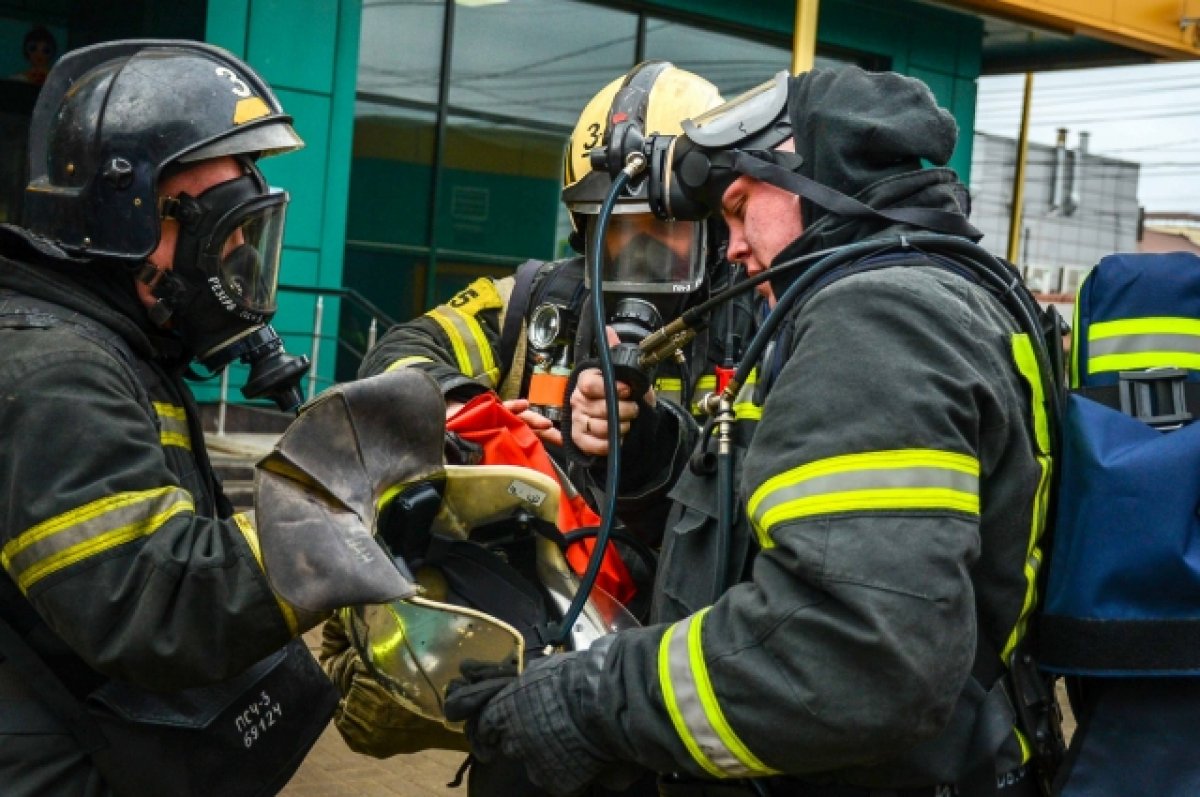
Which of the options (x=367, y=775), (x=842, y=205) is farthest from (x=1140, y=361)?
(x=367, y=775)

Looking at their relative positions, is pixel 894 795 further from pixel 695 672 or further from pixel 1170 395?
pixel 1170 395

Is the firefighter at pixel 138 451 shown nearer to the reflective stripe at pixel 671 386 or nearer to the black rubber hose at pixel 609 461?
the black rubber hose at pixel 609 461

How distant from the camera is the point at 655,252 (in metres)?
3.68

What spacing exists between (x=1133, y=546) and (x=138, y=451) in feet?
5.17

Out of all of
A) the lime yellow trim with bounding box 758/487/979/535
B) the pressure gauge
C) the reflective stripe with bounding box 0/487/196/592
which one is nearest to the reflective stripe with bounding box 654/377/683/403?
the pressure gauge

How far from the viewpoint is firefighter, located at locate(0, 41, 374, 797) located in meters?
2.36

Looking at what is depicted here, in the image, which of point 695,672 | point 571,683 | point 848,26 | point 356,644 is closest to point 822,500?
point 695,672

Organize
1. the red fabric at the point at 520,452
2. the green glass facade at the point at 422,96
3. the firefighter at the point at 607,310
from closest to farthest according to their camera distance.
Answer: the red fabric at the point at 520,452 < the firefighter at the point at 607,310 < the green glass facade at the point at 422,96

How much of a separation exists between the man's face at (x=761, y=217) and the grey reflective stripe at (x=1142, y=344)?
53 centimetres

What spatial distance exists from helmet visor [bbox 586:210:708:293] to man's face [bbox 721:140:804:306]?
3.55 ft

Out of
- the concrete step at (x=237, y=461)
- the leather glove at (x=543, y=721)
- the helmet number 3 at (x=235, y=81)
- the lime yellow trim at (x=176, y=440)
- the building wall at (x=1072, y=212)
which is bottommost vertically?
the concrete step at (x=237, y=461)

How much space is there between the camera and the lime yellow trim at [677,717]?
2115mm

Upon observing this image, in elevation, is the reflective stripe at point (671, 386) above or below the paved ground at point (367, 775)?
above

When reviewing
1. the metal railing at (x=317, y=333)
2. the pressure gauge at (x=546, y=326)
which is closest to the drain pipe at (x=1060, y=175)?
the metal railing at (x=317, y=333)
